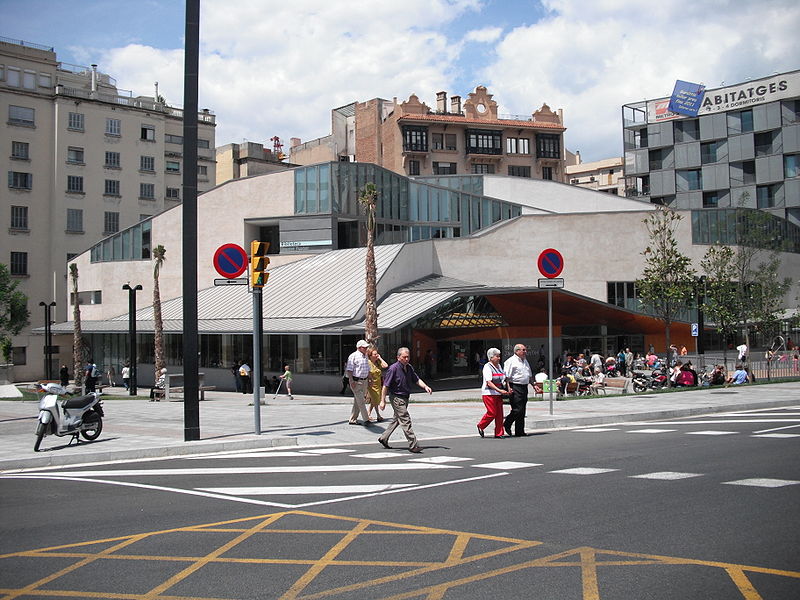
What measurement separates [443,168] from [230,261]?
75.4 meters

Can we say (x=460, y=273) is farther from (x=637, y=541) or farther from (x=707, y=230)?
Answer: (x=637, y=541)

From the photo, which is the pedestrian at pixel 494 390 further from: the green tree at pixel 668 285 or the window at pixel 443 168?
the window at pixel 443 168

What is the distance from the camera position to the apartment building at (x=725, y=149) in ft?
241

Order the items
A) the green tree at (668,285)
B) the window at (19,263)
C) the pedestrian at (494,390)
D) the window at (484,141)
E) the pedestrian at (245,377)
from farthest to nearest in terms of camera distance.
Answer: the window at (484,141) < the window at (19,263) < the pedestrian at (245,377) < the green tree at (668,285) < the pedestrian at (494,390)

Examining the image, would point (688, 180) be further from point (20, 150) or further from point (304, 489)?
point (304, 489)

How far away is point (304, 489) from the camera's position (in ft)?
32.4

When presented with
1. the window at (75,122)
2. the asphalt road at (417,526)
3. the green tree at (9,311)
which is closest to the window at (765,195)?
the window at (75,122)

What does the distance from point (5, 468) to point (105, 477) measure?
2089 millimetres

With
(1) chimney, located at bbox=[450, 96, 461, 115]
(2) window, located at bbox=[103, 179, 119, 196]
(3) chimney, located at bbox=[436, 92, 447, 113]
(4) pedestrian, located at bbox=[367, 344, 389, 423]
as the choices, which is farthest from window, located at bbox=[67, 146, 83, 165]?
(4) pedestrian, located at bbox=[367, 344, 389, 423]

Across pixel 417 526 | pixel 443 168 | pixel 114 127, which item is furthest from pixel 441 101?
pixel 417 526

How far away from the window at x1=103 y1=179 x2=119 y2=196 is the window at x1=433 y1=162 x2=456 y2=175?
109 ft

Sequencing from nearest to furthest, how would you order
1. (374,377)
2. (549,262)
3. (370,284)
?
(374,377)
(549,262)
(370,284)

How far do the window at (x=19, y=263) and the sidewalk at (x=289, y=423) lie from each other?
152 feet

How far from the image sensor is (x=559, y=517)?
25.9 feet
